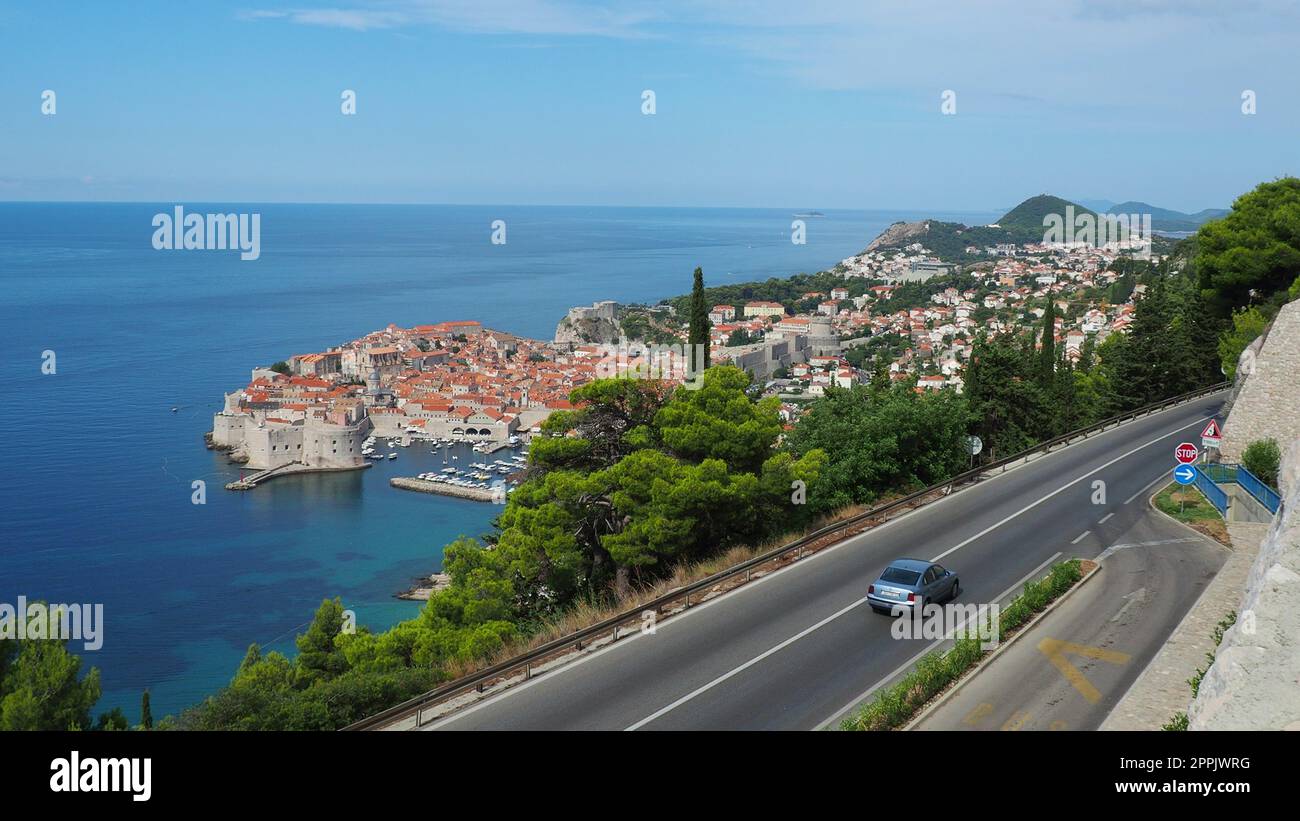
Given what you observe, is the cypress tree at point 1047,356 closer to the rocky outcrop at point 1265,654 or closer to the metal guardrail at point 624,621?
the metal guardrail at point 624,621

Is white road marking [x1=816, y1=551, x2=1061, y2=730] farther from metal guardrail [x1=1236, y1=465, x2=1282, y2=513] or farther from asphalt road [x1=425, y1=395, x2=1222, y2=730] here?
metal guardrail [x1=1236, y1=465, x2=1282, y2=513]

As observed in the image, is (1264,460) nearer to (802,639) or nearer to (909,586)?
(909,586)

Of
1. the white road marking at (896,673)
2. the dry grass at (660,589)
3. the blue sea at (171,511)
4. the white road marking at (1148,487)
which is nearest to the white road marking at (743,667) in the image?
the white road marking at (896,673)

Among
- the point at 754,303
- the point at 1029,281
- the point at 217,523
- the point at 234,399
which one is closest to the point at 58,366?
the point at 234,399

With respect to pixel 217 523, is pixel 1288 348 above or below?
above

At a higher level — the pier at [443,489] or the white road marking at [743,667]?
the white road marking at [743,667]

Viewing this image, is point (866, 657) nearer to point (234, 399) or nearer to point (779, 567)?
point (779, 567)
